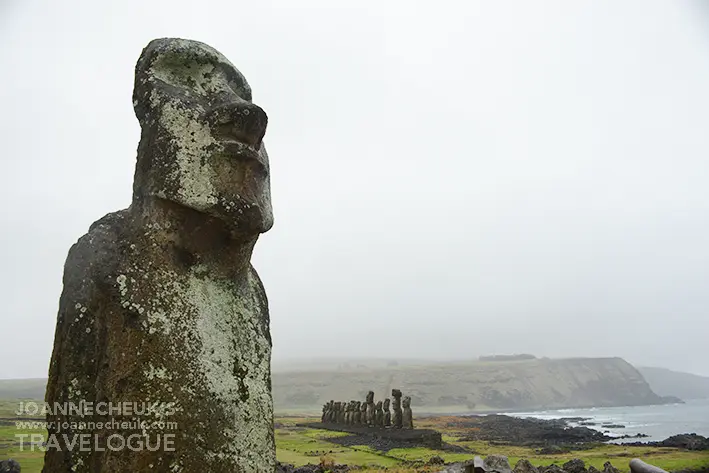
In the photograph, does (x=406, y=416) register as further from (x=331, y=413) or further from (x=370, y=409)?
(x=331, y=413)

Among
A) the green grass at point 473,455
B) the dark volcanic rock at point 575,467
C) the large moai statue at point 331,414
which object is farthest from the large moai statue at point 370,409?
the dark volcanic rock at point 575,467

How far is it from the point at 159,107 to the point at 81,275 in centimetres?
112

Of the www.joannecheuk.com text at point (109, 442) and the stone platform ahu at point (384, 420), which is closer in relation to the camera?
the www.joannecheuk.com text at point (109, 442)

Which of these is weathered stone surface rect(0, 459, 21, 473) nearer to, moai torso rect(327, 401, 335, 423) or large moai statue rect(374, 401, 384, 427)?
large moai statue rect(374, 401, 384, 427)

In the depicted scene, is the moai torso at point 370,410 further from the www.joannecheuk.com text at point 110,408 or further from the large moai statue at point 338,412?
the www.joannecheuk.com text at point 110,408

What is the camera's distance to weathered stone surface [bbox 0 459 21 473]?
28.0ft

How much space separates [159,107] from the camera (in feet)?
10.8

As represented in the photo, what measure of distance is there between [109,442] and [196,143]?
175 centimetres

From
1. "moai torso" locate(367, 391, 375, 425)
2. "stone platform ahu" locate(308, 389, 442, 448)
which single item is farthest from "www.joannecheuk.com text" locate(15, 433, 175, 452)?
"moai torso" locate(367, 391, 375, 425)

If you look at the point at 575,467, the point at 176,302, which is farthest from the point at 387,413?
the point at 176,302

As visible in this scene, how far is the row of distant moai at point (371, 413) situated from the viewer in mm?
24234

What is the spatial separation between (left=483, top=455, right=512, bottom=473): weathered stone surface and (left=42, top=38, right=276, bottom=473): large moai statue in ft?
21.7

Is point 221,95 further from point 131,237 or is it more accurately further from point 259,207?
point 131,237

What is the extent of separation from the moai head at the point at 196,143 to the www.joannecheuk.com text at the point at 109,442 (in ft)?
4.05
